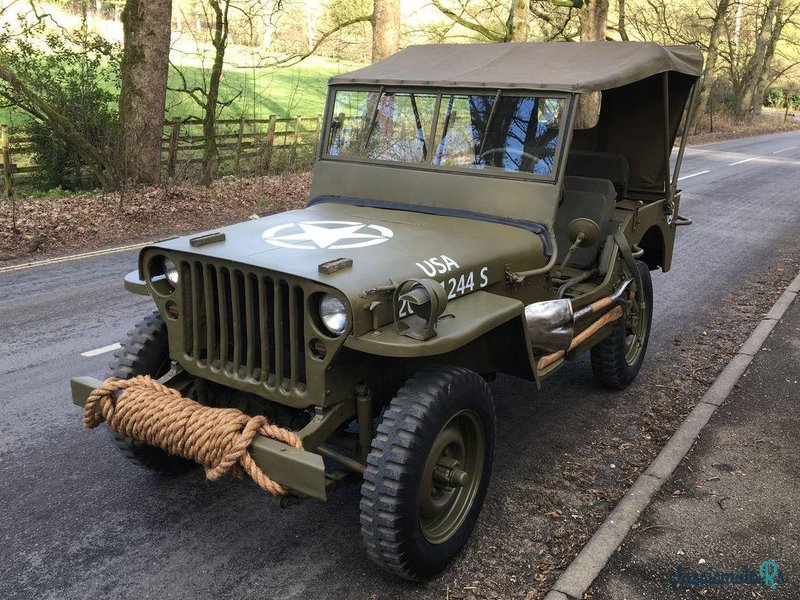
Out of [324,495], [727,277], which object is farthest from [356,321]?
[727,277]

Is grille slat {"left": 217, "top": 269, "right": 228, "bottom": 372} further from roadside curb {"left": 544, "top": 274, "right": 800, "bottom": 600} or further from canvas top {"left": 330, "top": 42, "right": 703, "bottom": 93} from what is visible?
Answer: canvas top {"left": 330, "top": 42, "right": 703, "bottom": 93}

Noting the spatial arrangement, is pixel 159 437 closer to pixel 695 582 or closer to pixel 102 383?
pixel 102 383

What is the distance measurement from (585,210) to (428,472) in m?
2.82

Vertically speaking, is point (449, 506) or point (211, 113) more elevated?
point (211, 113)

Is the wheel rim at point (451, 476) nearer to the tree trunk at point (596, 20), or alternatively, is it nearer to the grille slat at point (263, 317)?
the grille slat at point (263, 317)

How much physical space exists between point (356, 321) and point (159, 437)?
106 cm

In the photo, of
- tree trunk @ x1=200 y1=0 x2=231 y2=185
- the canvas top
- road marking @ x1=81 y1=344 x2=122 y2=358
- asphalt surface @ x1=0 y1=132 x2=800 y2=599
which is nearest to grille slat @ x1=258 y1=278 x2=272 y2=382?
asphalt surface @ x1=0 y1=132 x2=800 y2=599

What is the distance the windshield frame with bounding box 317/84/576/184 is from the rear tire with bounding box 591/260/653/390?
1.50m

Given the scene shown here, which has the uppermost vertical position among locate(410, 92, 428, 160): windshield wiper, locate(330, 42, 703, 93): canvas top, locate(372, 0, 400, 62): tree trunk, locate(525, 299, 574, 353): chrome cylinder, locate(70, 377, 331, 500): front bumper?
locate(372, 0, 400, 62): tree trunk

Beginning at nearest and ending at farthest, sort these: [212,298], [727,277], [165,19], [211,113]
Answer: [212,298]
[727,277]
[165,19]
[211,113]

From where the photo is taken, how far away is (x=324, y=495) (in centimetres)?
293

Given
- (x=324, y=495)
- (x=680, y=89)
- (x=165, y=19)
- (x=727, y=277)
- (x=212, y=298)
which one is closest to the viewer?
(x=324, y=495)

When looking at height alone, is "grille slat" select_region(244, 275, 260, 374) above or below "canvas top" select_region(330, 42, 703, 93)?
below

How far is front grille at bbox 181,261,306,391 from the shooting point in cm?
328
